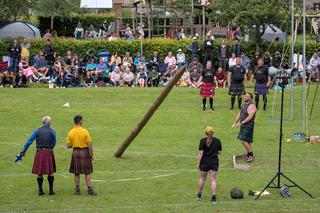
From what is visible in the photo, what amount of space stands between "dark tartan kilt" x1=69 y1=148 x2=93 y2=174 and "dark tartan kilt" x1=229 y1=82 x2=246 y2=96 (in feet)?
38.0

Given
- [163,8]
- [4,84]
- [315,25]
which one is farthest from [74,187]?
[315,25]

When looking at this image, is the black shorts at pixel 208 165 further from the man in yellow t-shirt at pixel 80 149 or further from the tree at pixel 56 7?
the tree at pixel 56 7

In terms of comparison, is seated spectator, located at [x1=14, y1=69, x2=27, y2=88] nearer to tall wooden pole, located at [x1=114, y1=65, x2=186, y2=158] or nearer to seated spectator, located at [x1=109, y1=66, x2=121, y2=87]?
seated spectator, located at [x1=109, y1=66, x2=121, y2=87]

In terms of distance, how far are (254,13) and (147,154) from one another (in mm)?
17373

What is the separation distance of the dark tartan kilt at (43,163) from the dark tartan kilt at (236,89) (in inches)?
460

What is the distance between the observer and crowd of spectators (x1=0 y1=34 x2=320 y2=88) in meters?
31.8

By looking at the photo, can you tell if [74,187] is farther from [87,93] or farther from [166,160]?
[87,93]

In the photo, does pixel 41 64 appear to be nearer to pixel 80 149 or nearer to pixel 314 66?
pixel 314 66

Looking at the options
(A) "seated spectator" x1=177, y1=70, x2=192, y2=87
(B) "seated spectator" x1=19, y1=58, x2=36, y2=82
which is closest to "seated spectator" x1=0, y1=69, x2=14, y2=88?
(B) "seated spectator" x1=19, y1=58, x2=36, y2=82

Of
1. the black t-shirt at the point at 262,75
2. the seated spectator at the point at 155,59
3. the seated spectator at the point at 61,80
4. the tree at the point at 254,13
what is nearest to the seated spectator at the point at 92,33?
the tree at the point at 254,13

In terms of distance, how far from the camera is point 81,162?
15.1m

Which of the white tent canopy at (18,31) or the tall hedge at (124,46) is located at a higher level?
the white tent canopy at (18,31)

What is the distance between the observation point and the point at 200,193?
14.8m

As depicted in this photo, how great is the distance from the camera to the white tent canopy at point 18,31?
3822 cm
